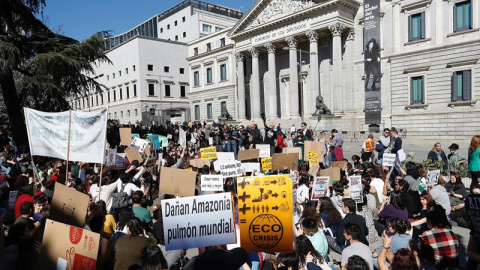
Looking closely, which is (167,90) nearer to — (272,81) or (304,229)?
(272,81)

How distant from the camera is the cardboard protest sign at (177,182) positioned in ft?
21.9

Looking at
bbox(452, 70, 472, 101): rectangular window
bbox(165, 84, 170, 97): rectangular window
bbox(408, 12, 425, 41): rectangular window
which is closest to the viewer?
bbox(452, 70, 472, 101): rectangular window

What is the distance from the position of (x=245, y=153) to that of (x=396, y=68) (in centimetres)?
2132

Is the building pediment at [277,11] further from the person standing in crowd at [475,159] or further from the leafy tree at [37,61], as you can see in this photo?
the person standing in crowd at [475,159]

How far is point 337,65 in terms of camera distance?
101ft

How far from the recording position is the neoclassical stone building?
947 inches

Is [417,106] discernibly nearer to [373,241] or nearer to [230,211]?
[373,241]

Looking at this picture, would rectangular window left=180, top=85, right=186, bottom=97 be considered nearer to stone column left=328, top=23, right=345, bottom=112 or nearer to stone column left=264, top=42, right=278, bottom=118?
stone column left=264, top=42, right=278, bottom=118

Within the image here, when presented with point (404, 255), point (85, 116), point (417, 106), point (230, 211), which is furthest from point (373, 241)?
point (417, 106)

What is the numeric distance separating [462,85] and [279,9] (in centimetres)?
1941

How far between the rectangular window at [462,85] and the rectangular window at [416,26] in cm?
423

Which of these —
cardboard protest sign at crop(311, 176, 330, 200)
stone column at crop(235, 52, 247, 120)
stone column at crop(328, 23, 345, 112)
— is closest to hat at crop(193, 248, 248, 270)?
cardboard protest sign at crop(311, 176, 330, 200)

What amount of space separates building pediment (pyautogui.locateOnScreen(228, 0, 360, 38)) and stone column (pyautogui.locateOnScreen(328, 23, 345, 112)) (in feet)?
7.10

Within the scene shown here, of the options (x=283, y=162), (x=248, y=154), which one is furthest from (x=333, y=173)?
(x=248, y=154)
